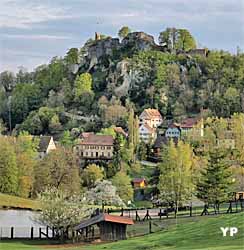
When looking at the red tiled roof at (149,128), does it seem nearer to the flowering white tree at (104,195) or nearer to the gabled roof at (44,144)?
the gabled roof at (44,144)

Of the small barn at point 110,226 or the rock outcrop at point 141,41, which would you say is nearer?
the small barn at point 110,226

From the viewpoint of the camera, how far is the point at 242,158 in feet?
109

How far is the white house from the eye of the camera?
46.7 meters

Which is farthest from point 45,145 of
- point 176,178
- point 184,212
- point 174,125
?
point 184,212

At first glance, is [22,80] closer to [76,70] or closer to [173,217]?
[76,70]

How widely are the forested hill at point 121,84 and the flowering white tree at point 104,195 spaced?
20.3 m

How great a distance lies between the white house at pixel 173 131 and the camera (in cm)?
4671

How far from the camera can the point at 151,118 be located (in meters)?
50.0

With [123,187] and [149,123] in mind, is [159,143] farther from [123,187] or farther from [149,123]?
[123,187]

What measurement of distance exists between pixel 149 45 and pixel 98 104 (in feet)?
40.9

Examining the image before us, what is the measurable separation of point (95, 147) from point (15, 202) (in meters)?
16.9

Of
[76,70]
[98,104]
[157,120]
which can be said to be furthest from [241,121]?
[76,70]

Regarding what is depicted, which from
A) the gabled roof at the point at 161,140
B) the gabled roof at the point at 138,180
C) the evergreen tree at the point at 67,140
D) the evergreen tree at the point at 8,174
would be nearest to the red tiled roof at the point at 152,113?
the gabled roof at the point at 161,140

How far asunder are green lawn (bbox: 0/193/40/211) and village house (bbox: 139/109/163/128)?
23.3m
